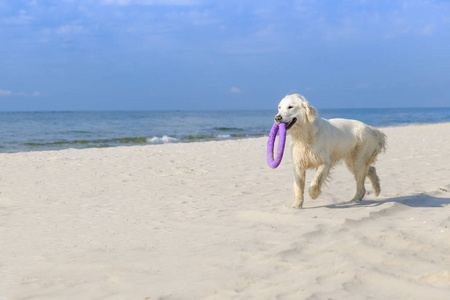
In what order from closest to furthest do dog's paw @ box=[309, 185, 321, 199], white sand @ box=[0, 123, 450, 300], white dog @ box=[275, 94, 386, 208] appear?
1. white sand @ box=[0, 123, 450, 300]
2. white dog @ box=[275, 94, 386, 208]
3. dog's paw @ box=[309, 185, 321, 199]

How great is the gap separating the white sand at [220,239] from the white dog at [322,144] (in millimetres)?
386

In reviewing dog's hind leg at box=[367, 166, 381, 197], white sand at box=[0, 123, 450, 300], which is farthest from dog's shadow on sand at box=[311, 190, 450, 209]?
dog's hind leg at box=[367, 166, 381, 197]

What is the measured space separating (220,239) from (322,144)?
2.15m

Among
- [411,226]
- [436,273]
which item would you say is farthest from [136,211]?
[436,273]

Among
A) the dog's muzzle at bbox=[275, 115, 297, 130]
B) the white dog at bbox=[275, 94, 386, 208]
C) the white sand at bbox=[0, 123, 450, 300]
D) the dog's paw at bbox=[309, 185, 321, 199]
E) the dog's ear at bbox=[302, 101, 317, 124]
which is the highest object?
the dog's ear at bbox=[302, 101, 317, 124]

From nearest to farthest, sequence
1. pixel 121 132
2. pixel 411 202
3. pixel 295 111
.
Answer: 1. pixel 295 111
2. pixel 411 202
3. pixel 121 132

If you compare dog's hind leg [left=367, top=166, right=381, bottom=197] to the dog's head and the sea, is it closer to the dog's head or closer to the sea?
the dog's head

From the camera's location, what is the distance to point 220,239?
16.0 feet

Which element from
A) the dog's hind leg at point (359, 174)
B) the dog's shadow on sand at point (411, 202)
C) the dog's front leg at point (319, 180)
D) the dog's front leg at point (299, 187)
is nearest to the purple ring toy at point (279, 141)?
the dog's front leg at point (299, 187)

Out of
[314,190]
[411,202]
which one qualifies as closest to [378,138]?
[411,202]

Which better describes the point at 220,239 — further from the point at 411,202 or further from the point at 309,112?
the point at 411,202

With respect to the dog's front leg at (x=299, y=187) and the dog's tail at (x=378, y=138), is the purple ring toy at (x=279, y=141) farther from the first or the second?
the dog's tail at (x=378, y=138)

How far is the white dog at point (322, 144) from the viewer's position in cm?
602

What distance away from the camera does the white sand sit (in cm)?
359
